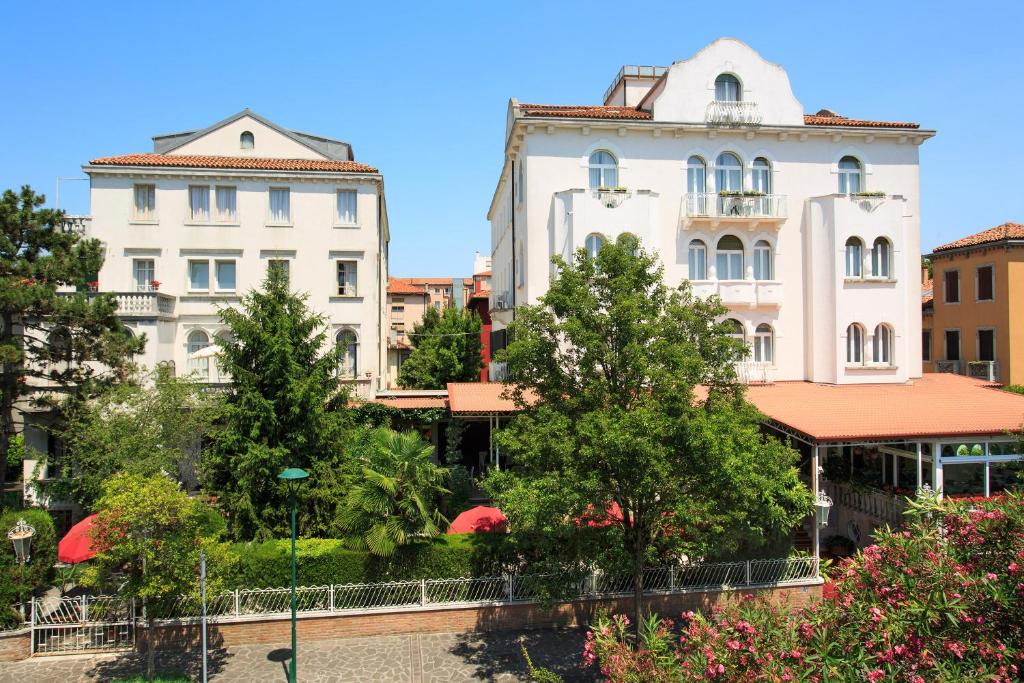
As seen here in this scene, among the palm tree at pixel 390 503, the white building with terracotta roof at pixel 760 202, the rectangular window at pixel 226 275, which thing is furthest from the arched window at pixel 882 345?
the rectangular window at pixel 226 275

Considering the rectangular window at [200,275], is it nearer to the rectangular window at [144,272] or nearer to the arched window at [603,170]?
the rectangular window at [144,272]

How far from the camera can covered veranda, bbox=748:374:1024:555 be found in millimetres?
19062

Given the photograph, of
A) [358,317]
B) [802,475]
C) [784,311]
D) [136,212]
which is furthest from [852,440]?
[136,212]

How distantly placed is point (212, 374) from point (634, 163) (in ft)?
58.8

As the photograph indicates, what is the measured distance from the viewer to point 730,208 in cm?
2508

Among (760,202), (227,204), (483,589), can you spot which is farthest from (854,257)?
(227,204)

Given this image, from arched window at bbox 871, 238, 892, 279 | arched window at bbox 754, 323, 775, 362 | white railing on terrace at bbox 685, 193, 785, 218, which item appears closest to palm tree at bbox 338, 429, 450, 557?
white railing on terrace at bbox 685, 193, 785, 218

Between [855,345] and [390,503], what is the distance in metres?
19.6

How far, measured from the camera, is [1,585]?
15023mm

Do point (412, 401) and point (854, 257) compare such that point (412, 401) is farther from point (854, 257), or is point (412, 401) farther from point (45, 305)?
point (854, 257)

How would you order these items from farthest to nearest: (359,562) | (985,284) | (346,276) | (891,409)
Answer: (985,284), (346,276), (891,409), (359,562)

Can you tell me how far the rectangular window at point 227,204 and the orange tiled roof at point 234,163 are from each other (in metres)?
0.92

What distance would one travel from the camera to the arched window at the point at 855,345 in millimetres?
25984

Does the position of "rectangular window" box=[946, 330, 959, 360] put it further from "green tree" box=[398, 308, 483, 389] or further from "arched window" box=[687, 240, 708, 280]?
"green tree" box=[398, 308, 483, 389]
